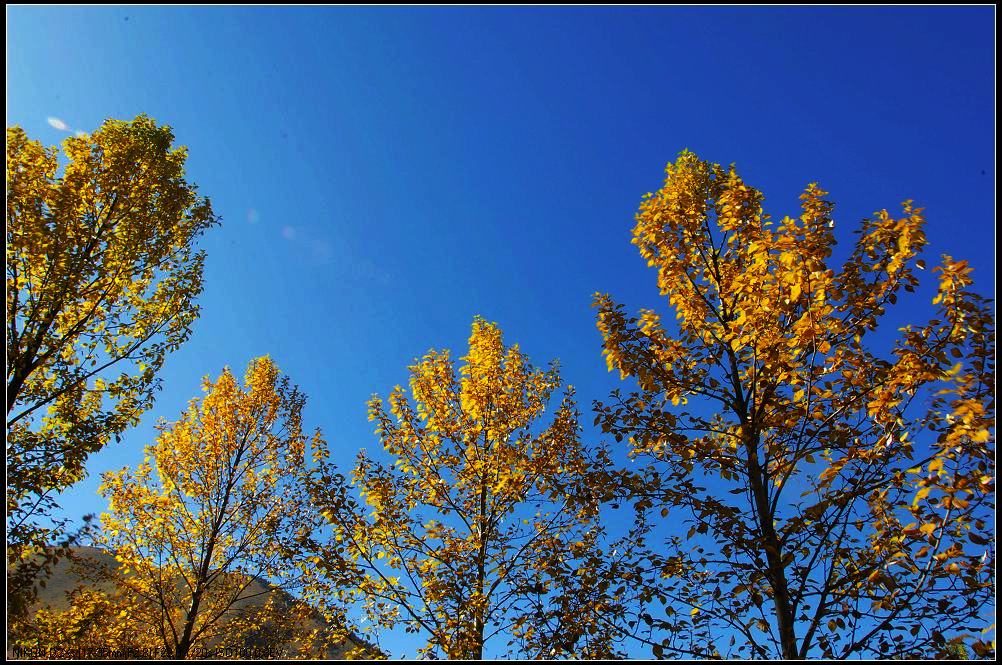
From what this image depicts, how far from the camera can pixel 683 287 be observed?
601 cm

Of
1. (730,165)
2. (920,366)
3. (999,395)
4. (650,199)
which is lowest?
(999,395)

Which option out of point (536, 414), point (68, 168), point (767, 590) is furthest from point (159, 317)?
point (767, 590)

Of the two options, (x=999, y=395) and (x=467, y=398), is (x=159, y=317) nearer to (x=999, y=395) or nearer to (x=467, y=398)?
(x=467, y=398)

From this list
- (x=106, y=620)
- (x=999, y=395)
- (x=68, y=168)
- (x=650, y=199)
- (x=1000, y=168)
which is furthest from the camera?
(x=106, y=620)

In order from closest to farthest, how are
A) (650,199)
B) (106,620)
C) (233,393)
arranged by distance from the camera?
(650,199) < (106,620) < (233,393)

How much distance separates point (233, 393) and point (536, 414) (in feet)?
25.5

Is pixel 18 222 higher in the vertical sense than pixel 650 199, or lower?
lower

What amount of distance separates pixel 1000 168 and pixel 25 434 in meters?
9.83

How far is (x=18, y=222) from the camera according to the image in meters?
6.33

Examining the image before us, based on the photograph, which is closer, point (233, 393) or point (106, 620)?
point (106, 620)

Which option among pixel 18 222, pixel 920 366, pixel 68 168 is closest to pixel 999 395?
pixel 920 366

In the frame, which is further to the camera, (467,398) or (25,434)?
(467,398)

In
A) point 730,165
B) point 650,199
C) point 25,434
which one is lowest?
point 25,434

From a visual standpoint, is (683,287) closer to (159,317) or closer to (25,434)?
(159,317)
